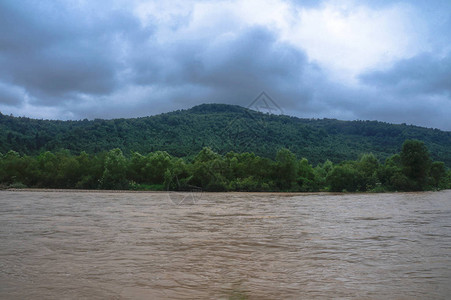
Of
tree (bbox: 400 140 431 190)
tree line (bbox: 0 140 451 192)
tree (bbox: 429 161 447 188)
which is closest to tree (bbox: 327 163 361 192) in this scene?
tree line (bbox: 0 140 451 192)

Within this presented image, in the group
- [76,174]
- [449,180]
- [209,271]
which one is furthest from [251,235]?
[449,180]

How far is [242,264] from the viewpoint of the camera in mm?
10352

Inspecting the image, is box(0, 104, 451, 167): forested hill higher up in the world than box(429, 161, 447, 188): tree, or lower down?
higher up

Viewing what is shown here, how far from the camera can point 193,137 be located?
13962 centimetres

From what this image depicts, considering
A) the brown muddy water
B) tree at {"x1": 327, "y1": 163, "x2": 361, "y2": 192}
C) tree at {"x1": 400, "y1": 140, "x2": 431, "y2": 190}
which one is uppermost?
tree at {"x1": 400, "y1": 140, "x2": 431, "y2": 190}

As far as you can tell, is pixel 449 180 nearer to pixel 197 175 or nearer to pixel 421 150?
pixel 421 150

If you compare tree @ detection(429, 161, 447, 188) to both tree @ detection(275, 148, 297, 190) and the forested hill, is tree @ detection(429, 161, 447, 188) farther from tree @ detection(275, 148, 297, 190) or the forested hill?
the forested hill

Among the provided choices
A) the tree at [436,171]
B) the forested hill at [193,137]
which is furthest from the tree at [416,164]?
the forested hill at [193,137]

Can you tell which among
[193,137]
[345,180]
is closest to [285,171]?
[345,180]

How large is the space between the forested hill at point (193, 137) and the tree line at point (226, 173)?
1567 centimetres

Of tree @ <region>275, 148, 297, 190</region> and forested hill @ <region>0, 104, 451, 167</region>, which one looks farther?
forested hill @ <region>0, 104, 451, 167</region>

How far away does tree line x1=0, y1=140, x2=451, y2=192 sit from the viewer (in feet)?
249

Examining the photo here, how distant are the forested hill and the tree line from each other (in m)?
15.7

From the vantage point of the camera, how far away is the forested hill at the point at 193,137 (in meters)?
124
